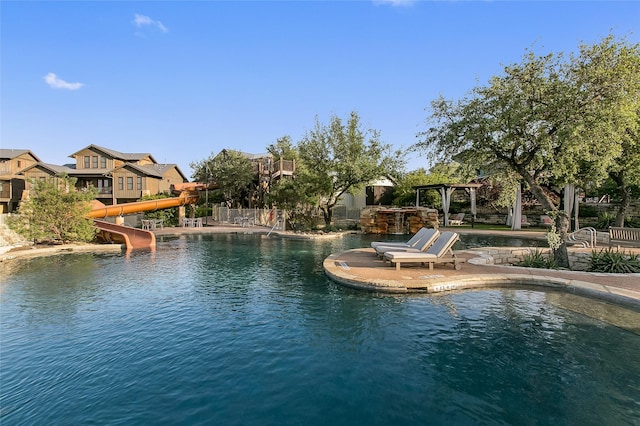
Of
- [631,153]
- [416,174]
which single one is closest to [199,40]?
[631,153]

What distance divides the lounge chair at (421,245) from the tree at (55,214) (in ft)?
51.3

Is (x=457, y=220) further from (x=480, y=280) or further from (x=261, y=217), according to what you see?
(x=480, y=280)

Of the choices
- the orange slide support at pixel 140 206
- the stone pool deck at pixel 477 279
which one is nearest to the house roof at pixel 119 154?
the orange slide support at pixel 140 206

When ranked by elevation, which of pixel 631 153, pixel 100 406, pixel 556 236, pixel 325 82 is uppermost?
pixel 325 82

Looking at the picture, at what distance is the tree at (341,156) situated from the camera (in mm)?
23391

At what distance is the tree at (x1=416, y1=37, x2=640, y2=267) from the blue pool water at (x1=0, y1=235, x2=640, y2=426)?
473 centimetres

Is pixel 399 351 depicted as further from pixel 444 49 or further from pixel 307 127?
pixel 307 127

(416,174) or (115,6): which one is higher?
(115,6)

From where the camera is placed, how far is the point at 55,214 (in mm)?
16891

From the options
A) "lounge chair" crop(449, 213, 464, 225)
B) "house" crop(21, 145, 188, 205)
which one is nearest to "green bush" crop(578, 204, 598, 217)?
"lounge chair" crop(449, 213, 464, 225)

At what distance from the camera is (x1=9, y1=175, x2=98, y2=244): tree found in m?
16.4

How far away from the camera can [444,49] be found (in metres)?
14.3

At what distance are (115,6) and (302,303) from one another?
14028mm

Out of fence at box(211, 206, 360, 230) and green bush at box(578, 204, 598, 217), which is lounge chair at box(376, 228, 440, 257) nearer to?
fence at box(211, 206, 360, 230)
